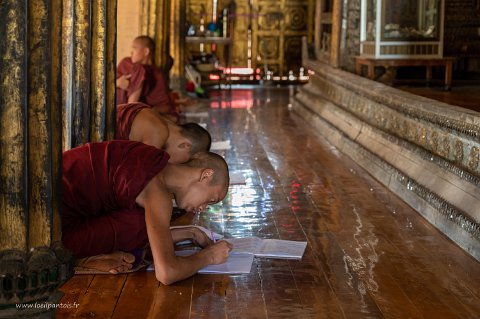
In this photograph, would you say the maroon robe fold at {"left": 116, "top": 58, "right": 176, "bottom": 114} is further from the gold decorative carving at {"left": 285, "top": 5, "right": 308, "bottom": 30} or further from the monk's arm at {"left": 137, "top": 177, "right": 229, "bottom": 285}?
the gold decorative carving at {"left": 285, "top": 5, "right": 308, "bottom": 30}

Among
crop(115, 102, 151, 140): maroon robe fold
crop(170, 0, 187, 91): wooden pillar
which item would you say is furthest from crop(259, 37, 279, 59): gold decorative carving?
crop(115, 102, 151, 140): maroon robe fold

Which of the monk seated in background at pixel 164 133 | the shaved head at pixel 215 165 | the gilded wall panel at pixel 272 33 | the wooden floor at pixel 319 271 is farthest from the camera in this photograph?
the gilded wall panel at pixel 272 33

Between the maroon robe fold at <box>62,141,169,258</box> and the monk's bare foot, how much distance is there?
0.05 metres

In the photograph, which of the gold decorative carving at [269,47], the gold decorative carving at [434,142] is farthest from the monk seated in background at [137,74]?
the gold decorative carving at [269,47]

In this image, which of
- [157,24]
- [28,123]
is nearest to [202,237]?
[28,123]

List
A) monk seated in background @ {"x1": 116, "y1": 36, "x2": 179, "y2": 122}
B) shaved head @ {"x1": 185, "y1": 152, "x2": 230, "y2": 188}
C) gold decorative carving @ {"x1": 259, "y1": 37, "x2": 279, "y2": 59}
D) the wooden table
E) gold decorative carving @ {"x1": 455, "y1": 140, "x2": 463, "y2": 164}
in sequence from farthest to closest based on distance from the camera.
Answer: gold decorative carving @ {"x1": 259, "y1": 37, "x2": 279, "y2": 59}, the wooden table, monk seated in background @ {"x1": 116, "y1": 36, "x2": 179, "y2": 122}, gold decorative carving @ {"x1": 455, "y1": 140, "x2": 463, "y2": 164}, shaved head @ {"x1": 185, "y1": 152, "x2": 230, "y2": 188}

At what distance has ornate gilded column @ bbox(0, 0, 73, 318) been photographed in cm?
263

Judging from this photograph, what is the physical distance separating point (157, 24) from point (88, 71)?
4.93m

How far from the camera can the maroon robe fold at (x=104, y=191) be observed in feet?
12.1

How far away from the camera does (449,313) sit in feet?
11.3

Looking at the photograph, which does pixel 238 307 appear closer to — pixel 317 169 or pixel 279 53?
pixel 317 169

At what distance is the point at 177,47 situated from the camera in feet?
42.0

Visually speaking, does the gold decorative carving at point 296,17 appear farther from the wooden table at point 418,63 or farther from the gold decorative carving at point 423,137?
the gold decorative carving at point 423,137

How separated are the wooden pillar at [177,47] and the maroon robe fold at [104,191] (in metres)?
8.90
